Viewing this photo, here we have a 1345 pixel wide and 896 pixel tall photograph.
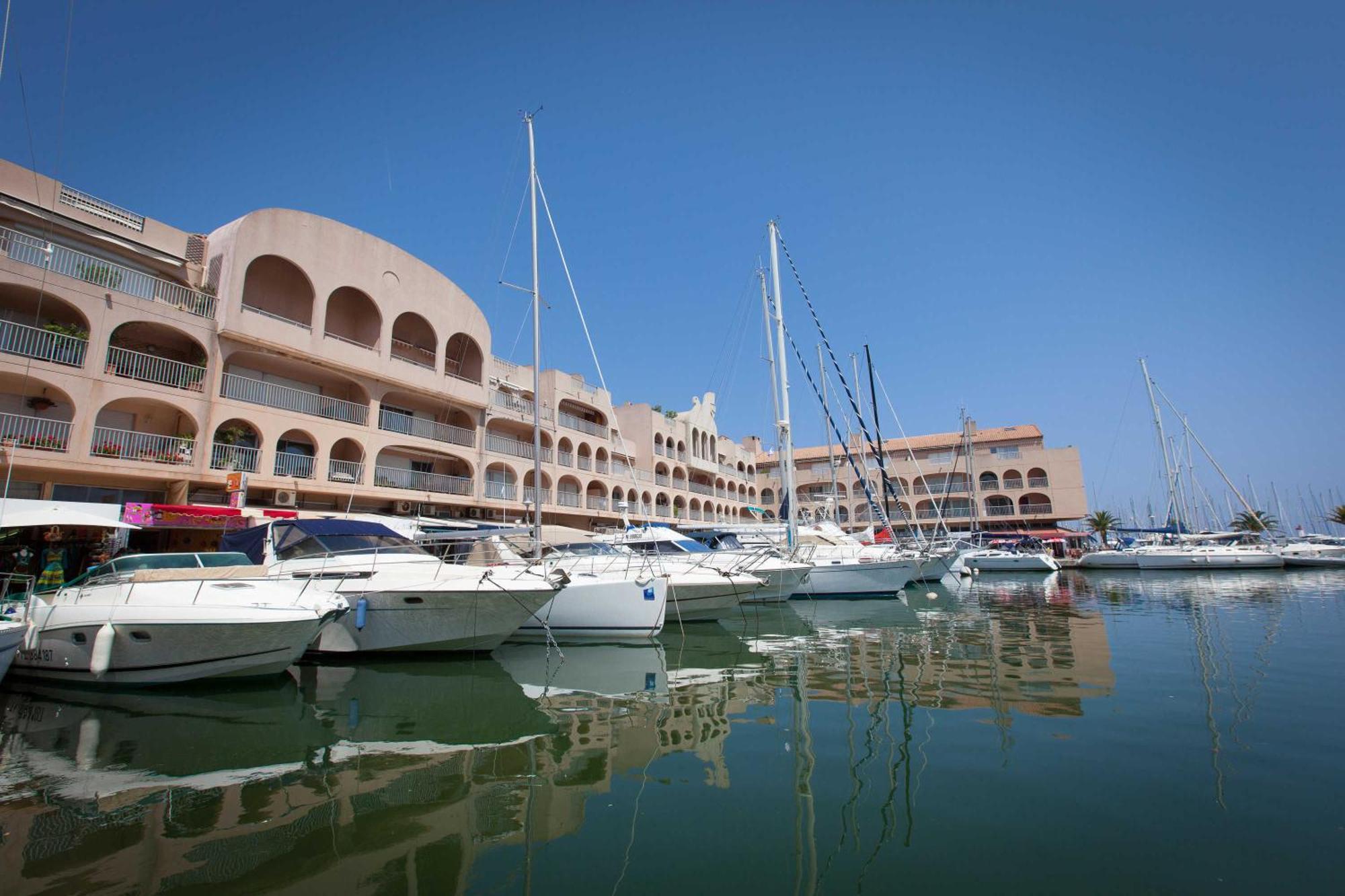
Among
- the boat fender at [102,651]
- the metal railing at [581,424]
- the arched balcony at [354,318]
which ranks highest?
the arched balcony at [354,318]

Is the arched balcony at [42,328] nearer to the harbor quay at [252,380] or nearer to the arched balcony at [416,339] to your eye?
the harbor quay at [252,380]

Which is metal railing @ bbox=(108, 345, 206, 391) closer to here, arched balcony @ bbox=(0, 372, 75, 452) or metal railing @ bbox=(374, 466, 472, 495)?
arched balcony @ bbox=(0, 372, 75, 452)

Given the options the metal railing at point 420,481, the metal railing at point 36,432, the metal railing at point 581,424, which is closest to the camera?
the metal railing at point 36,432

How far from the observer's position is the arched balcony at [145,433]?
17.1m

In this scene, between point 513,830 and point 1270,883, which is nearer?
point 1270,883

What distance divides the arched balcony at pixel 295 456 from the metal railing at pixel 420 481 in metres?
2.17

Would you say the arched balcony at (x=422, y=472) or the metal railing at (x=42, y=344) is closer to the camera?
the metal railing at (x=42, y=344)

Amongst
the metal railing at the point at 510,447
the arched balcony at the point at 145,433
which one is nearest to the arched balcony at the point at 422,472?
the metal railing at the point at 510,447

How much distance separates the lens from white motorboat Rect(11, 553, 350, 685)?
29.0 feet

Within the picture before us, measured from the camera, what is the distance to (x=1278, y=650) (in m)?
10.9

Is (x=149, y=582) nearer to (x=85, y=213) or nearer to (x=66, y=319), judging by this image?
(x=66, y=319)

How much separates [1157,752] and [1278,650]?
7.64 metres

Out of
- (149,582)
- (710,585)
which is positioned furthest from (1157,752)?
(149,582)

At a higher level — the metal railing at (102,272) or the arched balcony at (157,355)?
the metal railing at (102,272)
